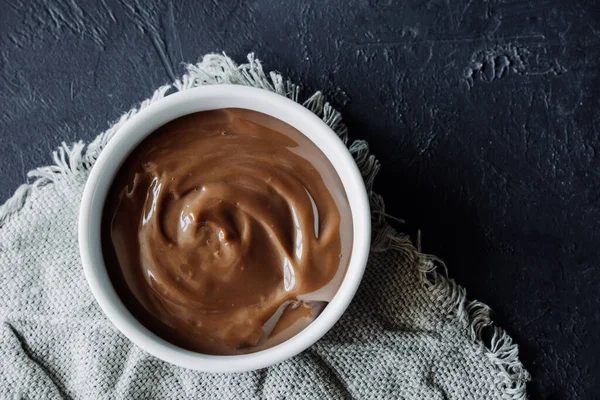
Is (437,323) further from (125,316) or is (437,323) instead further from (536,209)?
(125,316)

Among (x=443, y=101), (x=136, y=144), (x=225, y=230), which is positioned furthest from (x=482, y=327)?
(x=136, y=144)

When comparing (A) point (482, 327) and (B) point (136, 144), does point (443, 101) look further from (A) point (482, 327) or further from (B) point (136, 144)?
(B) point (136, 144)

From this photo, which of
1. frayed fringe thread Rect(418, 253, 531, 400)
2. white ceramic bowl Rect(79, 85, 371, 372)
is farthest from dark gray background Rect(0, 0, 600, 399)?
white ceramic bowl Rect(79, 85, 371, 372)

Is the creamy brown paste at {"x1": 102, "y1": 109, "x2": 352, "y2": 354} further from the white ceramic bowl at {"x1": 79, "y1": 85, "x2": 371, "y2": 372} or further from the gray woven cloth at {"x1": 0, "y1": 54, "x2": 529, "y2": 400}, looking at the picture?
the gray woven cloth at {"x1": 0, "y1": 54, "x2": 529, "y2": 400}

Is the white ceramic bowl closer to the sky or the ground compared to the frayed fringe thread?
closer to the sky

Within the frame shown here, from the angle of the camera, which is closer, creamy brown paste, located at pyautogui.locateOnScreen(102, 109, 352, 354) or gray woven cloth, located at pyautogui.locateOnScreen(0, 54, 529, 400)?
creamy brown paste, located at pyautogui.locateOnScreen(102, 109, 352, 354)

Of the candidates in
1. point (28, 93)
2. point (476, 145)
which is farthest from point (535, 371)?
point (28, 93)
